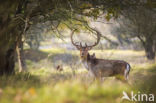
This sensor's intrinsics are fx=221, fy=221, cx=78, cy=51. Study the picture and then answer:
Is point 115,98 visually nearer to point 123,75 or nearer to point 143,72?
point 123,75

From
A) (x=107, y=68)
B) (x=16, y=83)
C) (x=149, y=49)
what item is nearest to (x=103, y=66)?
(x=107, y=68)

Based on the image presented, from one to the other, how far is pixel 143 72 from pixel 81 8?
7.94 m

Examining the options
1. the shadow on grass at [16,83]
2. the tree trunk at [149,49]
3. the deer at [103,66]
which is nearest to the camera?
the shadow on grass at [16,83]

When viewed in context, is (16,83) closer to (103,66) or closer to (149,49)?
(103,66)

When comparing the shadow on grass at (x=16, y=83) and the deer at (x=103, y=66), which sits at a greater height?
the shadow on grass at (x=16, y=83)

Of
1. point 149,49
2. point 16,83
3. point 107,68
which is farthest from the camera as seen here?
point 149,49

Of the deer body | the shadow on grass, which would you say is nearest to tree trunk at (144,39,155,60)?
the deer body

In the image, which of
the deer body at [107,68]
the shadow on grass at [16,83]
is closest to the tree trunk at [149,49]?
the deer body at [107,68]

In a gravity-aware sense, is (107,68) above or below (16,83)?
below

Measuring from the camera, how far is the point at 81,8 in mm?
6926

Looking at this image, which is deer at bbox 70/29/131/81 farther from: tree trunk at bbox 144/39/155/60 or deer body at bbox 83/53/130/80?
tree trunk at bbox 144/39/155/60

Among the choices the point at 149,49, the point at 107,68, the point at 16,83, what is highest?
the point at 16,83

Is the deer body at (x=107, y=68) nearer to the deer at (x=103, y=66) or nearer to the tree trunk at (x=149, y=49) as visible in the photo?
the deer at (x=103, y=66)

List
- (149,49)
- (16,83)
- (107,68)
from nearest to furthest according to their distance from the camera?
(16,83) < (107,68) < (149,49)
